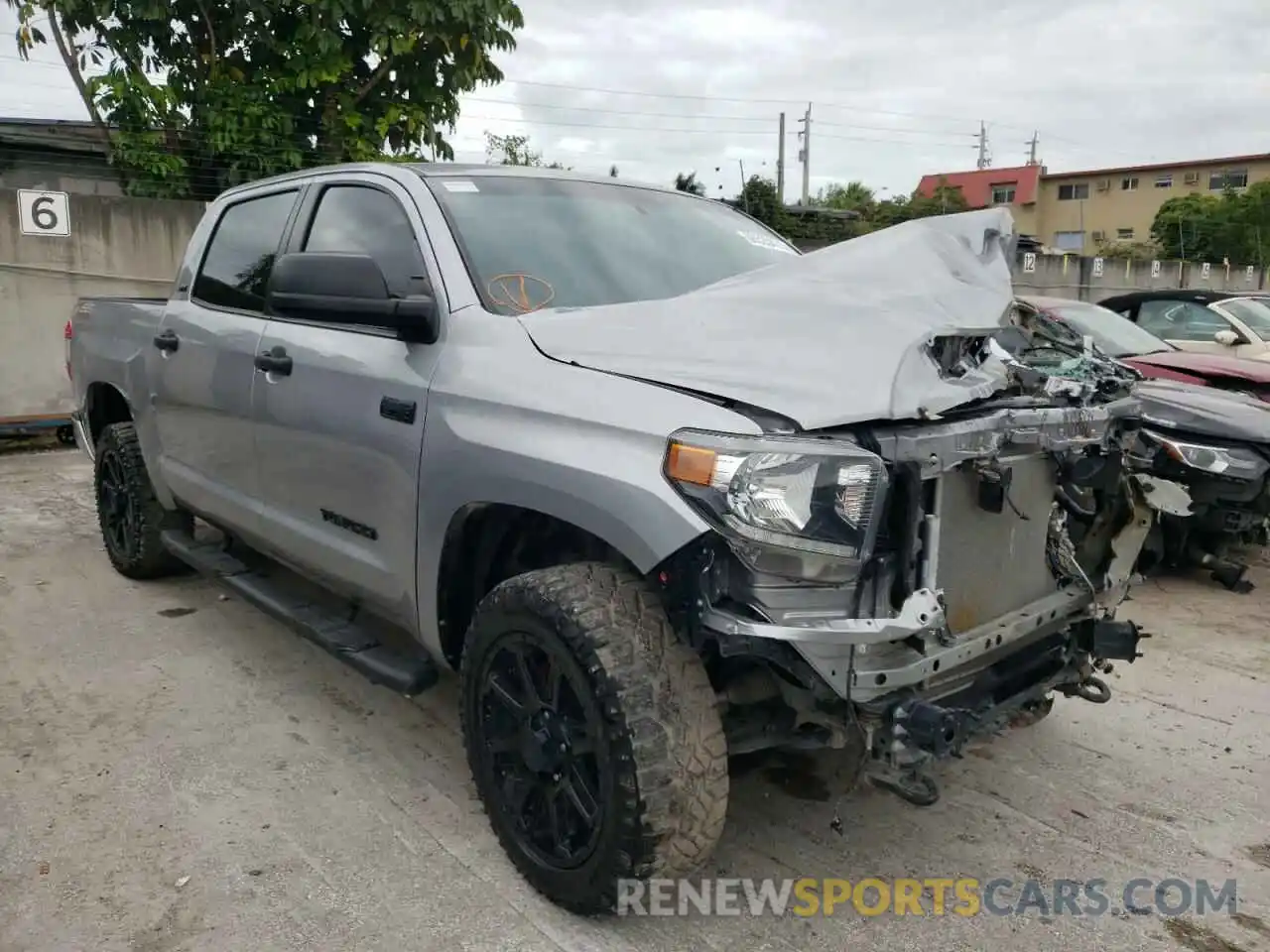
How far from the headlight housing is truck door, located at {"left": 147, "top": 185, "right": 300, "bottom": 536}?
7.53 ft

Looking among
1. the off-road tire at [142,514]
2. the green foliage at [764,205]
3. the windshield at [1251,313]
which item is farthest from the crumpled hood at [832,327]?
the green foliage at [764,205]

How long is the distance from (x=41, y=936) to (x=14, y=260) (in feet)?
28.3

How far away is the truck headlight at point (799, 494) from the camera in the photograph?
218cm

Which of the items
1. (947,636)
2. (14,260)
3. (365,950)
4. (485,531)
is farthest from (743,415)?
(14,260)

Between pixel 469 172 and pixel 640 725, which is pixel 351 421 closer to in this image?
pixel 469 172

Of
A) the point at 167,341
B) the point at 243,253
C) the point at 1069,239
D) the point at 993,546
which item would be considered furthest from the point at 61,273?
the point at 1069,239

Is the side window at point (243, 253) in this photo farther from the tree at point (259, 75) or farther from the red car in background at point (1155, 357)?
the tree at point (259, 75)

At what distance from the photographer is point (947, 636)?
2439 millimetres

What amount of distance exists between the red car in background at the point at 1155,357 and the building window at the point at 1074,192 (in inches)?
2182

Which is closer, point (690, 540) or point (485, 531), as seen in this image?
point (690, 540)

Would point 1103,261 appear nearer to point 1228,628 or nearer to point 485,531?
point 1228,628

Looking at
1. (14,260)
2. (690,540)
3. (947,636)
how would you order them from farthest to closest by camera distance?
(14,260)
(947,636)
(690,540)

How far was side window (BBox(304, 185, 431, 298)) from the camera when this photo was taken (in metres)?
3.16

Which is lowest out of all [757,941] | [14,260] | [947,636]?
[757,941]
